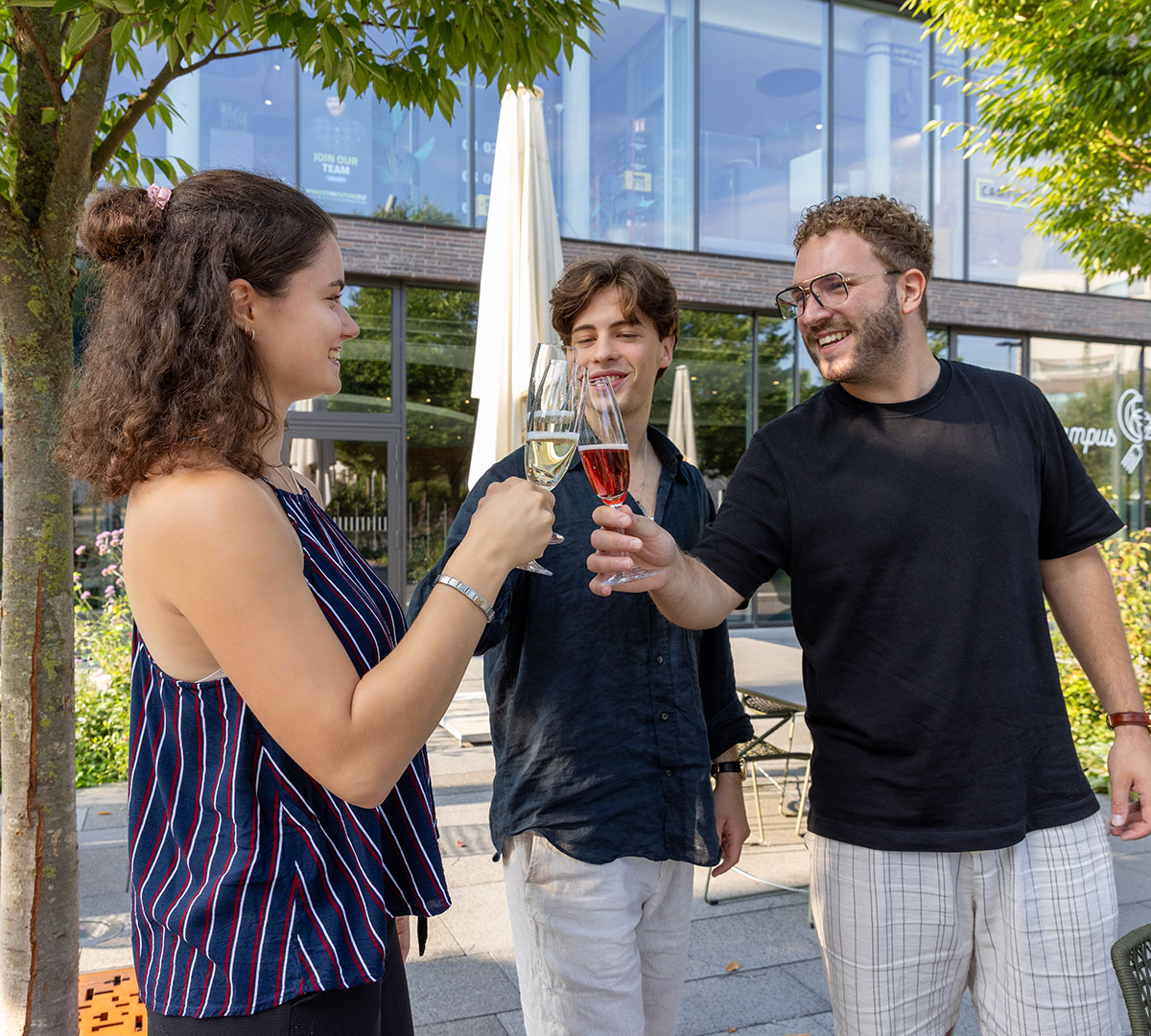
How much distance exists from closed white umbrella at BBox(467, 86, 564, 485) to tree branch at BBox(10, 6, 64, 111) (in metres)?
3.20

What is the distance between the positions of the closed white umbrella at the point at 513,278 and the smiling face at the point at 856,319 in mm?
3299

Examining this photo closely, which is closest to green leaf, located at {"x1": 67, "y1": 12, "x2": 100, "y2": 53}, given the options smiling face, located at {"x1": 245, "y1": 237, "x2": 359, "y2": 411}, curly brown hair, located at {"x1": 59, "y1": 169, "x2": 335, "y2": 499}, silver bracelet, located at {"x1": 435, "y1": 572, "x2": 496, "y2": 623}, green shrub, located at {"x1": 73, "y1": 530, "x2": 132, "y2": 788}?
curly brown hair, located at {"x1": 59, "y1": 169, "x2": 335, "y2": 499}

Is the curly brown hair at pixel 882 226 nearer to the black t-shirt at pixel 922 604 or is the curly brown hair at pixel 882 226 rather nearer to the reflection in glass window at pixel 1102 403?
the black t-shirt at pixel 922 604

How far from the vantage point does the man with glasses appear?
1.80 m

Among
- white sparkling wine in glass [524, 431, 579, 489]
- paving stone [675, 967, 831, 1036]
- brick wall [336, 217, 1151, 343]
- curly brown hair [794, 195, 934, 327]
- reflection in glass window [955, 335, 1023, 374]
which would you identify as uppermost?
brick wall [336, 217, 1151, 343]

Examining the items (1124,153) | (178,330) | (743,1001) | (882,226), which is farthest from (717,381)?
(178,330)

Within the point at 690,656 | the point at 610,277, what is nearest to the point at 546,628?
the point at 690,656

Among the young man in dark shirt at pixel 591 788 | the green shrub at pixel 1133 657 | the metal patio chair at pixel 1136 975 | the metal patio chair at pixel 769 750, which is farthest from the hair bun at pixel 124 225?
the green shrub at pixel 1133 657

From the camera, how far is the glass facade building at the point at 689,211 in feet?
33.4

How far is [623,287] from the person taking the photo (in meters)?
2.06

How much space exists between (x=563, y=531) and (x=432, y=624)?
2.45ft

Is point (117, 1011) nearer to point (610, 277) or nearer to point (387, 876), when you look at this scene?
point (387, 876)

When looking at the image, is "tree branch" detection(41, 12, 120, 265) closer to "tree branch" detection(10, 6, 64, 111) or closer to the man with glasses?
"tree branch" detection(10, 6, 64, 111)

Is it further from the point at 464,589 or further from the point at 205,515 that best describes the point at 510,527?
the point at 205,515
